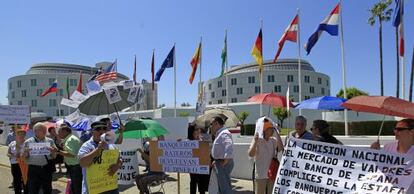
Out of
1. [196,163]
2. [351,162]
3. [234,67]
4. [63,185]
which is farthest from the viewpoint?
[234,67]

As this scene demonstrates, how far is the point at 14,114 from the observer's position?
10031 mm

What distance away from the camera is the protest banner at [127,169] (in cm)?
918

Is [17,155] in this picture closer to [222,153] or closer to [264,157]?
[222,153]

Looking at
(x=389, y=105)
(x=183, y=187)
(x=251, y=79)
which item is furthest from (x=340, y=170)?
(x=251, y=79)

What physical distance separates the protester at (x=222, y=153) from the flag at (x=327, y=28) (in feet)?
35.3

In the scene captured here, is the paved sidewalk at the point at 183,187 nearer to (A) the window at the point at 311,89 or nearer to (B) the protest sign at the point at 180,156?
(B) the protest sign at the point at 180,156

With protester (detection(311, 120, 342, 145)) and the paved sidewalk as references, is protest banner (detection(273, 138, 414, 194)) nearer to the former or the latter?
protester (detection(311, 120, 342, 145))

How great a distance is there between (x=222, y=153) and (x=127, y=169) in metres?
2.84

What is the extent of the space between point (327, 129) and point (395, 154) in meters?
1.53

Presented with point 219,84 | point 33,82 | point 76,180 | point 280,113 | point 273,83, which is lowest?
point 76,180

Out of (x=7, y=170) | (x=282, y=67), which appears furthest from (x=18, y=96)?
(x=7, y=170)

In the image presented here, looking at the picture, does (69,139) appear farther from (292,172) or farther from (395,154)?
(395,154)

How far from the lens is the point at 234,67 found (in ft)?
375

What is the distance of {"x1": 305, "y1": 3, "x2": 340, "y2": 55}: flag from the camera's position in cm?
1717
